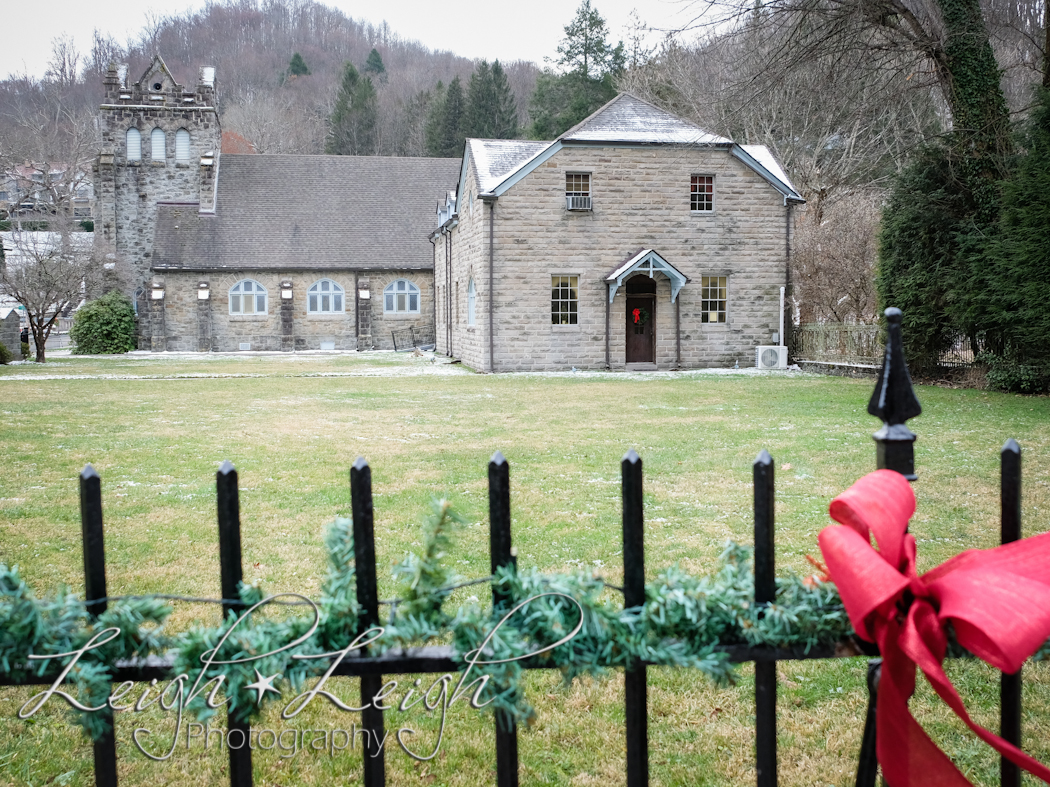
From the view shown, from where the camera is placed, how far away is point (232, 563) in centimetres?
196

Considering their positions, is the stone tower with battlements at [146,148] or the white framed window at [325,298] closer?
the white framed window at [325,298]

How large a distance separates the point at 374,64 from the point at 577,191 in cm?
6404

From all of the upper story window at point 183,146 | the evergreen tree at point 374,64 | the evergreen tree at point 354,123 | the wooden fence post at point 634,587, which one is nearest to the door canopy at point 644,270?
the wooden fence post at point 634,587

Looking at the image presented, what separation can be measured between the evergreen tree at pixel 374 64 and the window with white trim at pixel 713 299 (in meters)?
63.5

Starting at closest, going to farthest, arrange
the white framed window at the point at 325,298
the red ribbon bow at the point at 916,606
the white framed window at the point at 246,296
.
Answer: the red ribbon bow at the point at 916,606
the white framed window at the point at 246,296
the white framed window at the point at 325,298

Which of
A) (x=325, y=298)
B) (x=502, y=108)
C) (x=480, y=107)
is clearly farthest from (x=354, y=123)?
(x=325, y=298)

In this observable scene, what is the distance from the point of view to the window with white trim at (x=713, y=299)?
89.1 ft

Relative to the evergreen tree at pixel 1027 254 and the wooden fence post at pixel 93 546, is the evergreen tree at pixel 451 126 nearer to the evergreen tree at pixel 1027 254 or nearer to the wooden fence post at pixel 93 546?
the evergreen tree at pixel 1027 254

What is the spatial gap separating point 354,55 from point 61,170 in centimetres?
3817

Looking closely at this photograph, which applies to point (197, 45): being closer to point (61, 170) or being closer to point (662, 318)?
point (61, 170)

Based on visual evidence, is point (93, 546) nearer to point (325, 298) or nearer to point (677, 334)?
point (677, 334)

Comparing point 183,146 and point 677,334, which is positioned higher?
point 183,146

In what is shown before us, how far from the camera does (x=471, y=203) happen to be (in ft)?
91.5

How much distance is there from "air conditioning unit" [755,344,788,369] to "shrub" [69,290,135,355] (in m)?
29.3
